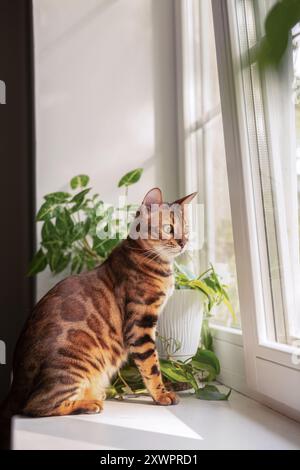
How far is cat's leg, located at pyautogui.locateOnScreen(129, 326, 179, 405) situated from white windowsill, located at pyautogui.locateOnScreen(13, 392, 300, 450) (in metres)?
0.03

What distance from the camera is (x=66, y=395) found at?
1.19 meters

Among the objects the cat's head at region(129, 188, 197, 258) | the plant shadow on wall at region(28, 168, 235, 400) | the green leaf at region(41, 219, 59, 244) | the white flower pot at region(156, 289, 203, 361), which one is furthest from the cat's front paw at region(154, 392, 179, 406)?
the green leaf at region(41, 219, 59, 244)

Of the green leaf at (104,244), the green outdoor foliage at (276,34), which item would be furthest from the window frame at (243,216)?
the green outdoor foliage at (276,34)

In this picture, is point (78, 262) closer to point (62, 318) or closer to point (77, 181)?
point (77, 181)

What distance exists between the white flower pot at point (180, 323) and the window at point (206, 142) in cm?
18

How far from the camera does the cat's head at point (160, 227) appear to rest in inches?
52.7

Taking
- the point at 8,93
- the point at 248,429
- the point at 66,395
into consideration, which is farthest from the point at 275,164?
the point at 8,93

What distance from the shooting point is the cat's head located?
1339 mm

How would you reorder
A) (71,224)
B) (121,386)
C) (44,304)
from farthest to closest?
(71,224), (121,386), (44,304)

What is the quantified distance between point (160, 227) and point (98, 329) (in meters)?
0.30

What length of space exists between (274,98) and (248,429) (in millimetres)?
678

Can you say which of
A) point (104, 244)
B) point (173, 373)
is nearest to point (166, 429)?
point (173, 373)

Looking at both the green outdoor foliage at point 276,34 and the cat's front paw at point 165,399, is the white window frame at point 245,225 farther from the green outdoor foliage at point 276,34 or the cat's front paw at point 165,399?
the green outdoor foliage at point 276,34

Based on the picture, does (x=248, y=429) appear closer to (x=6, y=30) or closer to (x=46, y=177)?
(x=46, y=177)
